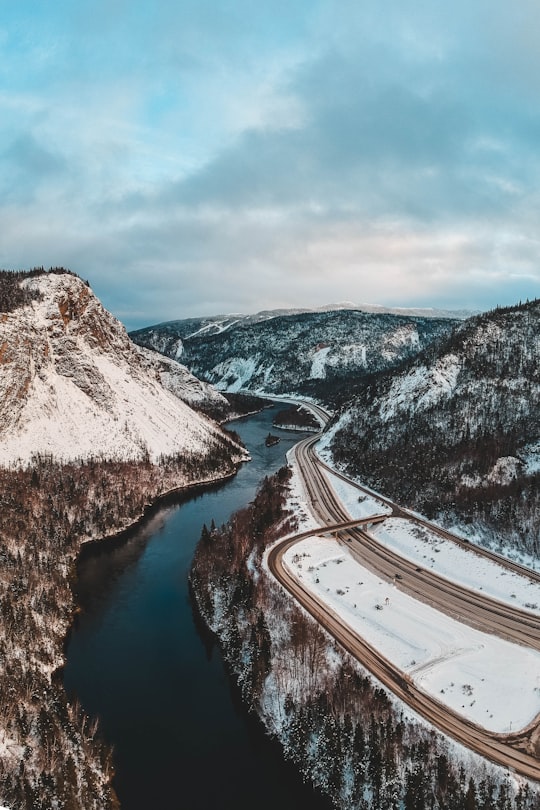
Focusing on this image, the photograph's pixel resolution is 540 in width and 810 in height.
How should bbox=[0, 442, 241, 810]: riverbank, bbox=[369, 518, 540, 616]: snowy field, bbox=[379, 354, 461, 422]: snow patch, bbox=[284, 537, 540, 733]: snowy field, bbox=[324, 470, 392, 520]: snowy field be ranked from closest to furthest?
bbox=[0, 442, 241, 810]: riverbank < bbox=[284, 537, 540, 733]: snowy field < bbox=[369, 518, 540, 616]: snowy field < bbox=[324, 470, 392, 520]: snowy field < bbox=[379, 354, 461, 422]: snow patch

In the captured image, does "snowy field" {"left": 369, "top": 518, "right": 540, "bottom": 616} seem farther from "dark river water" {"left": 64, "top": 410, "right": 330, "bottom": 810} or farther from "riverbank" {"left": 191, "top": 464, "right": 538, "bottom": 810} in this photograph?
"dark river water" {"left": 64, "top": 410, "right": 330, "bottom": 810}

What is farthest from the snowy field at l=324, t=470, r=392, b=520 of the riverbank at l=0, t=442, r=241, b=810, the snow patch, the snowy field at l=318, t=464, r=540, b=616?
the riverbank at l=0, t=442, r=241, b=810

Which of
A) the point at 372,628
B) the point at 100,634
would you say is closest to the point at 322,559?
the point at 372,628

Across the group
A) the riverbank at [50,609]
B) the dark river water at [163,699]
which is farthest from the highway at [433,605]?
the riverbank at [50,609]

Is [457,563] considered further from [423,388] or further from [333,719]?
[423,388]

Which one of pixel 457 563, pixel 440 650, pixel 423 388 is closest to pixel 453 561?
pixel 457 563

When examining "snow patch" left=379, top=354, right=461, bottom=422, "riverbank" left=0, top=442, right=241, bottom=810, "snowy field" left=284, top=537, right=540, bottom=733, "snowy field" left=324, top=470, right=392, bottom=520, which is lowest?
"snowy field" left=284, top=537, right=540, bottom=733

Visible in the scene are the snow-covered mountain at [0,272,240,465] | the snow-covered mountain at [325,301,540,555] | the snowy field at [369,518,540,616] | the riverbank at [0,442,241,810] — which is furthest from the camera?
the snow-covered mountain at [0,272,240,465]

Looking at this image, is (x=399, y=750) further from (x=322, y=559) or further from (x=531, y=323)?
(x=531, y=323)
